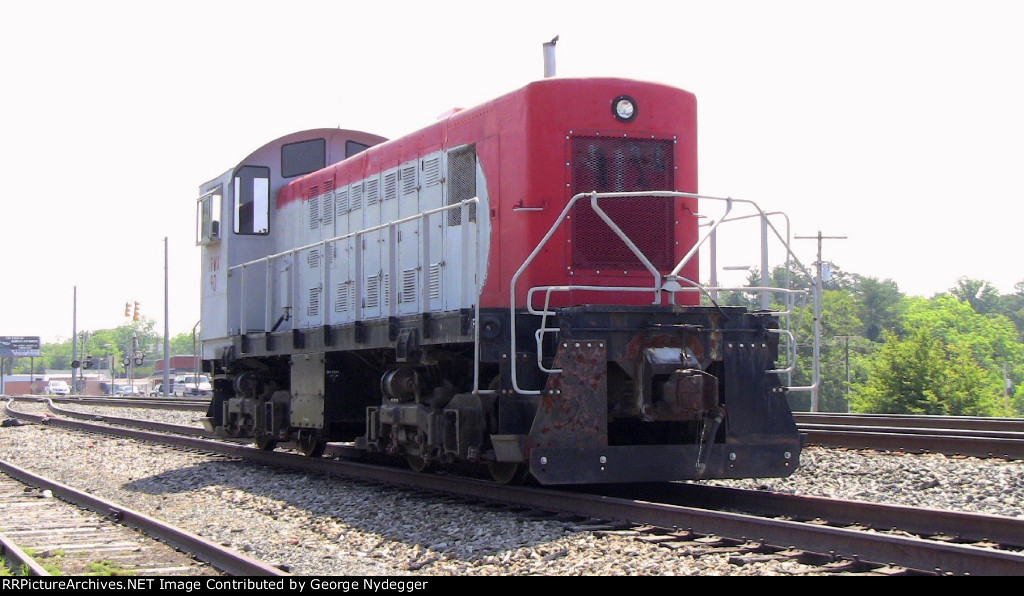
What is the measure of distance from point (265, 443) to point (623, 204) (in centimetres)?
634

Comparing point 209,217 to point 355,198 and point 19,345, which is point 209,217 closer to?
point 355,198

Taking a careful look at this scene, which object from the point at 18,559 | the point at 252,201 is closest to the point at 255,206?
the point at 252,201

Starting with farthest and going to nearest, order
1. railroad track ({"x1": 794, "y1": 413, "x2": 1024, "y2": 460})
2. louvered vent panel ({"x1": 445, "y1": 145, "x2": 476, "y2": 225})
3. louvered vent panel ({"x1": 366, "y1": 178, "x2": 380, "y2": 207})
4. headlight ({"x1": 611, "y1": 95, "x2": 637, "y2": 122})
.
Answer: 1. louvered vent panel ({"x1": 366, "y1": 178, "x2": 380, "y2": 207})
2. railroad track ({"x1": 794, "y1": 413, "x2": 1024, "y2": 460})
3. louvered vent panel ({"x1": 445, "y1": 145, "x2": 476, "y2": 225})
4. headlight ({"x1": 611, "y1": 95, "x2": 637, "y2": 122})

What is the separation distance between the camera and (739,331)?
759 cm

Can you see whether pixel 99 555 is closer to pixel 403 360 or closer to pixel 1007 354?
pixel 403 360

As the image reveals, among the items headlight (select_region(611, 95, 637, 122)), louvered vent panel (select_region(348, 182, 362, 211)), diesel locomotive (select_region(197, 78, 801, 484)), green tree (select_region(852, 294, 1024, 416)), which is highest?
headlight (select_region(611, 95, 637, 122))

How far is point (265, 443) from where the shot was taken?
12531mm

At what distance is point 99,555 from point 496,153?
415 cm

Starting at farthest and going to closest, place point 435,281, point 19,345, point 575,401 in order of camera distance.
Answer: point 19,345, point 435,281, point 575,401

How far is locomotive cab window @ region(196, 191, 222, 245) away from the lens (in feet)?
41.8

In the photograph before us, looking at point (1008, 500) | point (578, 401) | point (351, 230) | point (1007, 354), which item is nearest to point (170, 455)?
point (351, 230)

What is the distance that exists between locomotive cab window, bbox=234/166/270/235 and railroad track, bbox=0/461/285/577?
14.5 feet

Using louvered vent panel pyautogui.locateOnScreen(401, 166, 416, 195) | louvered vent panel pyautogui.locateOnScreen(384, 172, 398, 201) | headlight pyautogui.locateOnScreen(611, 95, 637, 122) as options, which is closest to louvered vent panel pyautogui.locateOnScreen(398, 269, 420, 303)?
louvered vent panel pyautogui.locateOnScreen(401, 166, 416, 195)

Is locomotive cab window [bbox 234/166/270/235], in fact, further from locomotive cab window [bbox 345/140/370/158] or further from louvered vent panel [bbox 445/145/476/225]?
louvered vent panel [bbox 445/145/476/225]
